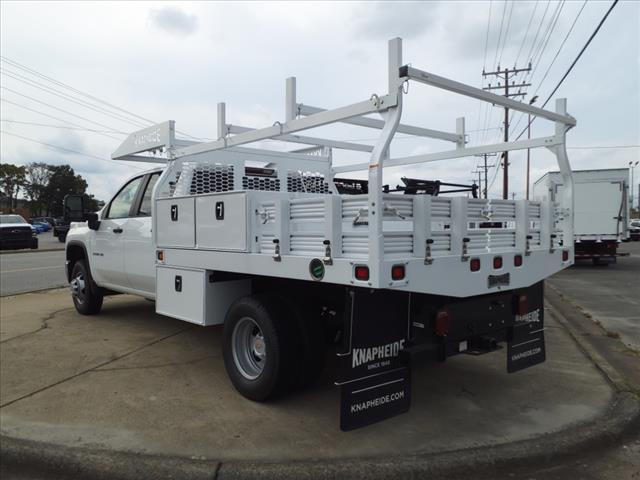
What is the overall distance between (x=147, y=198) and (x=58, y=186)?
85.6 m

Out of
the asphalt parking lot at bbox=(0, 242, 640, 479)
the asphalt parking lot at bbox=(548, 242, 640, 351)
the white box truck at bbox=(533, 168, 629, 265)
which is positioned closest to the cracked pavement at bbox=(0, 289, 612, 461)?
the asphalt parking lot at bbox=(0, 242, 640, 479)

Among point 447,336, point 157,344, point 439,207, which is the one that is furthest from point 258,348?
point 157,344

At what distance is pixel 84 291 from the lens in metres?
7.33

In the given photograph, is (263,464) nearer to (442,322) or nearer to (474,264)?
(442,322)

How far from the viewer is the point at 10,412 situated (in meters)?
3.85

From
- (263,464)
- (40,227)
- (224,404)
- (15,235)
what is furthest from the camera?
(40,227)

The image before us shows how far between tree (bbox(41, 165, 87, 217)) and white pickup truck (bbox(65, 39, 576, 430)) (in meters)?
84.7

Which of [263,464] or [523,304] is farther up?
[523,304]

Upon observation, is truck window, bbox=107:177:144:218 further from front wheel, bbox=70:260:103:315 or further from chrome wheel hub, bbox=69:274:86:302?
chrome wheel hub, bbox=69:274:86:302

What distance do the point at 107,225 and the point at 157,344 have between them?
1.70 metres

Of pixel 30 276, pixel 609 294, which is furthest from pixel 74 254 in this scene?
pixel 609 294

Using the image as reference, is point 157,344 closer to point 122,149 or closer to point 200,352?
point 200,352

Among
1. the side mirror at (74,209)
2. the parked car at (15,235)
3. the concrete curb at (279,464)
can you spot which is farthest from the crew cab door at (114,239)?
the parked car at (15,235)

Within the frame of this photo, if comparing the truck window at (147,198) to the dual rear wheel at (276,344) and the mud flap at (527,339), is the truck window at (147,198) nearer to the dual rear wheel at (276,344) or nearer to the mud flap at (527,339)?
the dual rear wheel at (276,344)
